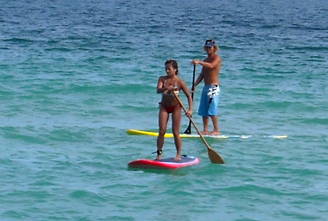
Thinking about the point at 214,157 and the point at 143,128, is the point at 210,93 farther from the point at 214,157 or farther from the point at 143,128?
the point at 214,157

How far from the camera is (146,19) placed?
47.0m

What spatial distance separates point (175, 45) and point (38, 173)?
1990 cm

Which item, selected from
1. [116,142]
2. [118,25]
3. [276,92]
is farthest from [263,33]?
[116,142]

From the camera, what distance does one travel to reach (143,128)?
16.2 metres

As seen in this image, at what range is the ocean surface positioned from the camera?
36.1 feet

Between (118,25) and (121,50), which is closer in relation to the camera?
→ (121,50)

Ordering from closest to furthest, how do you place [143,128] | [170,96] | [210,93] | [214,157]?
[170,96] → [214,157] → [210,93] → [143,128]

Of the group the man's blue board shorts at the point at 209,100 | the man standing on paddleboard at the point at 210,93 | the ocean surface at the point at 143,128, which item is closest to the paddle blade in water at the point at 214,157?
the ocean surface at the point at 143,128

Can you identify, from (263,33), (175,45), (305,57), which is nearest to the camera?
(305,57)

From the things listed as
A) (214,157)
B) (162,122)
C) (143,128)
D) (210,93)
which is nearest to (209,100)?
(210,93)

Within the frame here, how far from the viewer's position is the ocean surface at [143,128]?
36.1ft

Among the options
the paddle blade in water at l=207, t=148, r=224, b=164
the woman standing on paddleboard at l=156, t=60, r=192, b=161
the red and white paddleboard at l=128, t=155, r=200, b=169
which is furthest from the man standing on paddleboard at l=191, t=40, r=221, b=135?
the red and white paddleboard at l=128, t=155, r=200, b=169

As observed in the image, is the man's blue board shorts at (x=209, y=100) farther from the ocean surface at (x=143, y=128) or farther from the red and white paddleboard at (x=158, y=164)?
the red and white paddleboard at (x=158, y=164)

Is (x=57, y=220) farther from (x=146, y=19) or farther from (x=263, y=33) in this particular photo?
(x=146, y=19)
